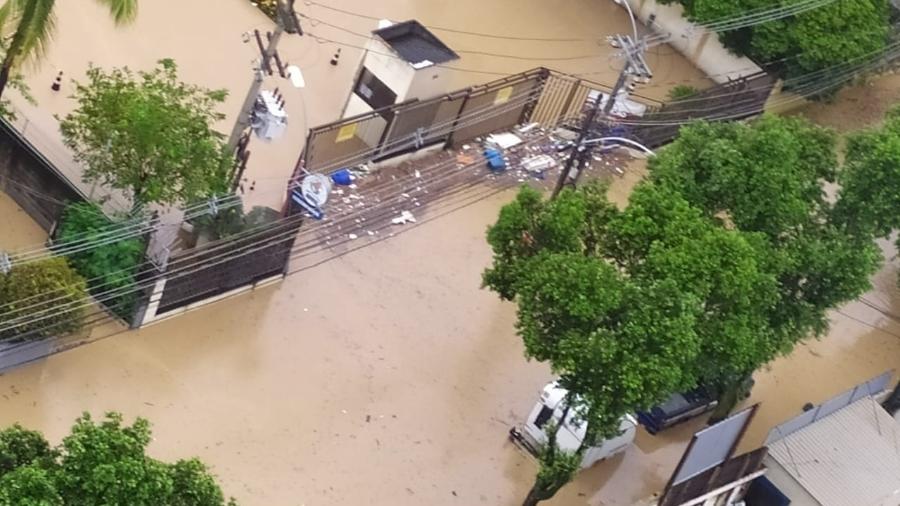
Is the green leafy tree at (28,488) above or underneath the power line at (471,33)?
underneath

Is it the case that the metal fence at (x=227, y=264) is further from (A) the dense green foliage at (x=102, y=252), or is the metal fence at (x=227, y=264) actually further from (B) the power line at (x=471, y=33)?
(B) the power line at (x=471, y=33)

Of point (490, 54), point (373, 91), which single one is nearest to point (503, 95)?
point (373, 91)

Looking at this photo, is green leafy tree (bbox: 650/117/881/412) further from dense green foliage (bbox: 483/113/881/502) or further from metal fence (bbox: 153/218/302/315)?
metal fence (bbox: 153/218/302/315)

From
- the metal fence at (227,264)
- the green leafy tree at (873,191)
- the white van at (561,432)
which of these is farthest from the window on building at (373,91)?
the green leafy tree at (873,191)

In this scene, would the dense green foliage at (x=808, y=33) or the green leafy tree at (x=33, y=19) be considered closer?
the green leafy tree at (x=33, y=19)

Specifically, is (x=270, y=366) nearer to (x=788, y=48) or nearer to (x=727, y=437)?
(x=727, y=437)

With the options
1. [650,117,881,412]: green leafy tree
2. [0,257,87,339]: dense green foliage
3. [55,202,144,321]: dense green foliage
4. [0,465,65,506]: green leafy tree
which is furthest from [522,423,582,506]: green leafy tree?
[0,465,65,506]: green leafy tree
